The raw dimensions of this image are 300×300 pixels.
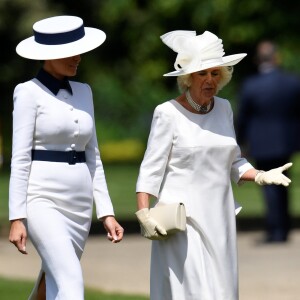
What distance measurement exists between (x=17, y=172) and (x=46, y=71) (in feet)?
1.93

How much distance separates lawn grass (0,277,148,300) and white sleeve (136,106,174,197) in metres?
3.16

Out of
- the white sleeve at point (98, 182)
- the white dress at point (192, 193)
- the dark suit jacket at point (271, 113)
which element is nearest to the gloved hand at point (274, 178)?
the white dress at point (192, 193)

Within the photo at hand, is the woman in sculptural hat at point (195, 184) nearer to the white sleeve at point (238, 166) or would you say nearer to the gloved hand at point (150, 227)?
the gloved hand at point (150, 227)

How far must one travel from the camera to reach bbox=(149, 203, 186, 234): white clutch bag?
784 centimetres

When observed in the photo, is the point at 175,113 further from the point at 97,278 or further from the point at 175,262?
the point at 97,278

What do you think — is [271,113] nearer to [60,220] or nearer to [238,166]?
[238,166]

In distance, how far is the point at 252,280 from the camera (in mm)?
12602

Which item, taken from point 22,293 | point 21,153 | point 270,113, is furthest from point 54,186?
point 270,113

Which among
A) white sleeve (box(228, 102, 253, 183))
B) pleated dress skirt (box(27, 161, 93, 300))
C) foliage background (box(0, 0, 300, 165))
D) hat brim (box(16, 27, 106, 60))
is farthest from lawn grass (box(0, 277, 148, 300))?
foliage background (box(0, 0, 300, 165))

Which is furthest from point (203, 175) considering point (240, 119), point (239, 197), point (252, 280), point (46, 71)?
point (239, 197)

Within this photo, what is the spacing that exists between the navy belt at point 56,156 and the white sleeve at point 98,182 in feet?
0.46

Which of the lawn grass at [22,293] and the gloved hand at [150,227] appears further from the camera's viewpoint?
the lawn grass at [22,293]

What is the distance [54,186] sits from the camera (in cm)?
771

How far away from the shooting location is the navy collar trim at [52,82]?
782 cm
